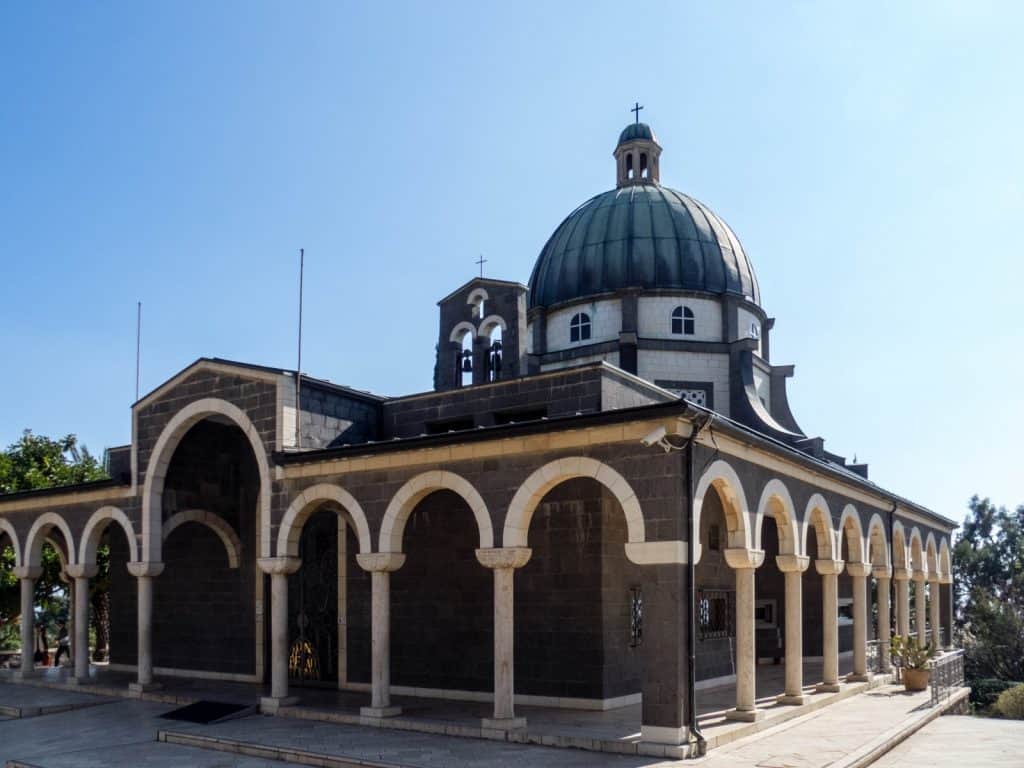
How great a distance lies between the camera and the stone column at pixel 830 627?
18.2 metres

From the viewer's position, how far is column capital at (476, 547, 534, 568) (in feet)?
46.6

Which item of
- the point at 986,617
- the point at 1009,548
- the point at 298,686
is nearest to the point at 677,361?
the point at 298,686

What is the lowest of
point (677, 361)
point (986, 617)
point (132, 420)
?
point (986, 617)

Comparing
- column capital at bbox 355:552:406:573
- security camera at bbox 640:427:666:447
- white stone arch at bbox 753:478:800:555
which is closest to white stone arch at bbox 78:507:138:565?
column capital at bbox 355:552:406:573

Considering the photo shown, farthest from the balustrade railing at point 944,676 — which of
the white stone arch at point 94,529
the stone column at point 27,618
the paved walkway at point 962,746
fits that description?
the stone column at point 27,618

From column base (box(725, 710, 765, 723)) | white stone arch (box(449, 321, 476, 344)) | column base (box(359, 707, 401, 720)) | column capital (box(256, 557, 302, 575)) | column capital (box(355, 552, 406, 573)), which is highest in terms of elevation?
white stone arch (box(449, 321, 476, 344))

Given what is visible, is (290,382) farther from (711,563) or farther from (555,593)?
(711,563)

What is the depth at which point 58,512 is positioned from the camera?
22250mm

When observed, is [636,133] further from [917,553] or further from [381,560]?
[381,560]

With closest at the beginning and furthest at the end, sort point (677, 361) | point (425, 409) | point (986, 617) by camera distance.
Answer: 1. point (425, 409)
2. point (677, 361)
3. point (986, 617)

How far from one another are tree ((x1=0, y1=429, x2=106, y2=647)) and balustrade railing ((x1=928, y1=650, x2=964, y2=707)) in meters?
24.0

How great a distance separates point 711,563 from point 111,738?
11114mm

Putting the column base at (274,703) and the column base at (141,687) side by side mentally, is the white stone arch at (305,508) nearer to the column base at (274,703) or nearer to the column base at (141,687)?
the column base at (274,703)

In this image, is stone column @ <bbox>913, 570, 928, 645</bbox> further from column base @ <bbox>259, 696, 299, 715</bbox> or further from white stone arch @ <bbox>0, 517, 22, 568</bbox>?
white stone arch @ <bbox>0, 517, 22, 568</bbox>
